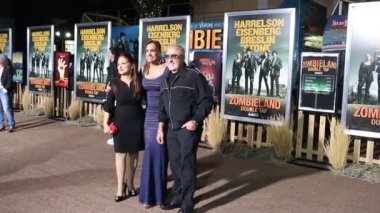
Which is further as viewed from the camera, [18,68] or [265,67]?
[18,68]

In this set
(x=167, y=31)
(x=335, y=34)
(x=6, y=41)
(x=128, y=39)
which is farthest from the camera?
(x=6, y=41)

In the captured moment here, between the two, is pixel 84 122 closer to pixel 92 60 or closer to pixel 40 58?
pixel 92 60

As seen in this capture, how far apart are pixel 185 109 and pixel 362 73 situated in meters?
3.79

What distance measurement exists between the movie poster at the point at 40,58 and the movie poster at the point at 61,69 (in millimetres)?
158

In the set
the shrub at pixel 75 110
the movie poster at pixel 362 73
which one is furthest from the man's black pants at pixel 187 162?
the shrub at pixel 75 110

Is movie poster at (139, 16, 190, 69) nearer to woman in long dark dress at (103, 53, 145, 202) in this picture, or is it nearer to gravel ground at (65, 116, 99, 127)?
gravel ground at (65, 116, 99, 127)

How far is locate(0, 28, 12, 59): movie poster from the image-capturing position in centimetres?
1522

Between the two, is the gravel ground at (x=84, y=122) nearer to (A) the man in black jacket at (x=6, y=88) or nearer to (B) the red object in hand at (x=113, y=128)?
(A) the man in black jacket at (x=6, y=88)

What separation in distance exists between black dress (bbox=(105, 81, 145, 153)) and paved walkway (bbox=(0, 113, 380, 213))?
2.29 feet

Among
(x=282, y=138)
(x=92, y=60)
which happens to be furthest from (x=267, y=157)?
(x=92, y=60)

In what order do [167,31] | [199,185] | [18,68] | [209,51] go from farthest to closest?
[18,68], [167,31], [209,51], [199,185]

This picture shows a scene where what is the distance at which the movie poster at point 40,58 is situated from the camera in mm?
13289

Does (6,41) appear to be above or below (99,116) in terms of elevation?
above

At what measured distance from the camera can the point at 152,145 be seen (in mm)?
5309
